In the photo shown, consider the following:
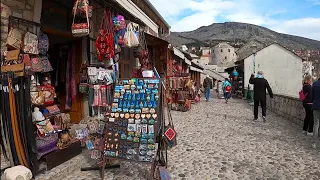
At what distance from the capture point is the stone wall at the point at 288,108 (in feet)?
28.0

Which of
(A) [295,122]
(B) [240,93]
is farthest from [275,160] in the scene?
(B) [240,93]

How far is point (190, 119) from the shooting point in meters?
9.63

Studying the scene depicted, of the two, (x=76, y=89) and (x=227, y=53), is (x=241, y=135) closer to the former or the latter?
(x=76, y=89)

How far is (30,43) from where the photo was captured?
14.2ft

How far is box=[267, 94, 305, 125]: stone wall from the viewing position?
28.0ft

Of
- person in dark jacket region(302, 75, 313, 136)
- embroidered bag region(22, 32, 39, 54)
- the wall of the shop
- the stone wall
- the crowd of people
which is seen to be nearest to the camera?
the wall of the shop

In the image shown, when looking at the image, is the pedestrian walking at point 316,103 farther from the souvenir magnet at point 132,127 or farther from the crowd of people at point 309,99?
the souvenir magnet at point 132,127

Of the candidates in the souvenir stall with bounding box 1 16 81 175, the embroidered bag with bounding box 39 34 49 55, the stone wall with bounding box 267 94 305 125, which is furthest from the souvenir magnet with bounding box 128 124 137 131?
the stone wall with bounding box 267 94 305 125

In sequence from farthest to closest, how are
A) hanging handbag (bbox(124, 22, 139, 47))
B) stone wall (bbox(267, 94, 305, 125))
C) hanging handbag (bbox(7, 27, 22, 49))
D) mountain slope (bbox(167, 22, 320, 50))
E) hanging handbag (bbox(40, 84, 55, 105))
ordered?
mountain slope (bbox(167, 22, 320, 50)), stone wall (bbox(267, 94, 305, 125)), hanging handbag (bbox(124, 22, 139, 47)), hanging handbag (bbox(40, 84, 55, 105)), hanging handbag (bbox(7, 27, 22, 49))

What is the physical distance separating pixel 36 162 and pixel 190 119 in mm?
6389

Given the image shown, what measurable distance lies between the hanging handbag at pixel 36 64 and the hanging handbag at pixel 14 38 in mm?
419

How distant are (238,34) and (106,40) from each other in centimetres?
15024

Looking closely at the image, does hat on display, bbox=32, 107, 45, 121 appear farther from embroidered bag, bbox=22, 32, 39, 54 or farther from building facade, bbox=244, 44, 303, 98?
building facade, bbox=244, 44, 303, 98

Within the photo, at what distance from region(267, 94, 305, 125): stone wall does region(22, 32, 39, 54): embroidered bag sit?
7.57 m
